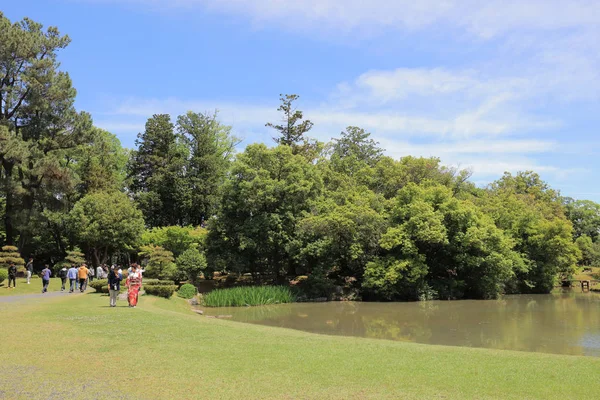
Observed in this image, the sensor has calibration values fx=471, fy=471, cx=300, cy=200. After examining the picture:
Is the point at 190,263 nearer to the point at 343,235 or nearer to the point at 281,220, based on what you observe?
the point at 281,220

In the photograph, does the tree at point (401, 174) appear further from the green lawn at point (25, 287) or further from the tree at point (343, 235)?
the green lawn at point (25, 287)

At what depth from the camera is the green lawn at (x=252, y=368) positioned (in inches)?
307

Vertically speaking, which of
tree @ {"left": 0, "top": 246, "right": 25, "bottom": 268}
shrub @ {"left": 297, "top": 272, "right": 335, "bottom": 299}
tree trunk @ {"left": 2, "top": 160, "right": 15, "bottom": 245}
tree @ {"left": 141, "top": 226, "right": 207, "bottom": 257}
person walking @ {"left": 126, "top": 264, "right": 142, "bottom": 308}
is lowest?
shrub @ {"left": 297, "top": 272, "right": 335, "bottom": 299}

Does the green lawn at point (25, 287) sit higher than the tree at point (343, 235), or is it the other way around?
the tree at point (343, 235)

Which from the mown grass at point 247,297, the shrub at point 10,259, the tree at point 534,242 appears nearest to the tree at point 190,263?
the mown grass at point 247,297

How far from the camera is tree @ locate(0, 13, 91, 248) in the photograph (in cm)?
3256

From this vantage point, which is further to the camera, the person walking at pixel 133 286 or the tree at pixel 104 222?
the tree at pixel 104 222

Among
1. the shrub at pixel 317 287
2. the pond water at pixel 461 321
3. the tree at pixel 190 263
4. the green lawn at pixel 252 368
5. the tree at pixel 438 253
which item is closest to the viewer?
the green lawn at pixel 252 368

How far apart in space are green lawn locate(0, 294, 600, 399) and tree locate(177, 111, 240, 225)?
111 feet

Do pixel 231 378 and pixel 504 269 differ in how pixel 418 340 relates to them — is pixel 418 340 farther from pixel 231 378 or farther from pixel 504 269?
pixel 504 269

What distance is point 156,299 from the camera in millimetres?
22734

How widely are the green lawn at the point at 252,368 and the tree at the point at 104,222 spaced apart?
23184mm

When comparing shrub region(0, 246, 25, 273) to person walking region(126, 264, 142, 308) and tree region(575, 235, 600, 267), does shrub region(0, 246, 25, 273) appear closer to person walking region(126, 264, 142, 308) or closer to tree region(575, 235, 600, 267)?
person walking region(126, 264, 142, 308)

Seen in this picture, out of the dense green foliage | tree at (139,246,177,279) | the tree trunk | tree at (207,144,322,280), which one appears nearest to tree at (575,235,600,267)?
the dense green foliage
